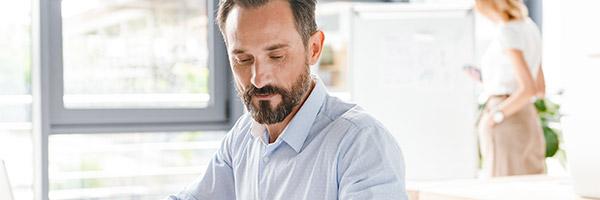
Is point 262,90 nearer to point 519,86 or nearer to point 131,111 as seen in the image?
point 519,86

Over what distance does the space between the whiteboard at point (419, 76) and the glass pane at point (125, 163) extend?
97cm

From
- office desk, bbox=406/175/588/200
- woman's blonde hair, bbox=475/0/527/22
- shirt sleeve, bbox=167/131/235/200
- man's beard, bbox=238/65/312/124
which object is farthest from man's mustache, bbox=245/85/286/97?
woman's blonde hair, bbox=475/0/527/22

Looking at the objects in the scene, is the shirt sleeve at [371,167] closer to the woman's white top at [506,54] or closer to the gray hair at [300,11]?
the gray hair at [300,11]

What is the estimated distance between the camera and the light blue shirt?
4.24 ft

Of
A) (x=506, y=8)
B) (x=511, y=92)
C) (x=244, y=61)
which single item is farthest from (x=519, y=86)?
(x=244, y=61)

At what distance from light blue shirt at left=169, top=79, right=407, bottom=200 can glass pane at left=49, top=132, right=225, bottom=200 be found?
306cm

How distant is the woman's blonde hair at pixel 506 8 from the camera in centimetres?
392

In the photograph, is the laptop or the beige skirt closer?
the laptop

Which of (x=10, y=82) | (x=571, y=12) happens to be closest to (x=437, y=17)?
(x=10, y=82)

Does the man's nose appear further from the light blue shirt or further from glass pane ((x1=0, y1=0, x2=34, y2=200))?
glass pane ((x1=0, y1=0, x2=34, y2=200))

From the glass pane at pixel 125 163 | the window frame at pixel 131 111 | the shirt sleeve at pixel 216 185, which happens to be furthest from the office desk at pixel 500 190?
the glass pane at pixel 125 163

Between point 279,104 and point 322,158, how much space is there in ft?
0.38

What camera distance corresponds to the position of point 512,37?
3932mm

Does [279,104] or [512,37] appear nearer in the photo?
[279,104]
